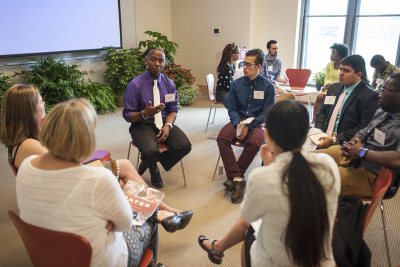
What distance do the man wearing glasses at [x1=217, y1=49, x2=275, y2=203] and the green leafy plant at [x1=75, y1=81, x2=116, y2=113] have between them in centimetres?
327

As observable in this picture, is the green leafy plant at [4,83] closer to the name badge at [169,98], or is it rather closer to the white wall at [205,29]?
the name badge at [169,98]

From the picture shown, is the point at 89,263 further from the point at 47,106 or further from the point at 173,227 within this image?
the point at 47,106

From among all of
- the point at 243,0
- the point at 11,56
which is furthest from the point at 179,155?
the point at 243,0

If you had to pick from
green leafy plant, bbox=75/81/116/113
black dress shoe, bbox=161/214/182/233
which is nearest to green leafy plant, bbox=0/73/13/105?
green leafy plant, bbox=75/81/116/113

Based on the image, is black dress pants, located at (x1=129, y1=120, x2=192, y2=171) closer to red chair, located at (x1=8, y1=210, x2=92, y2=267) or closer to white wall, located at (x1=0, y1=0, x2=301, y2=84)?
red chair, located at (x1=8, y1=210, x2=92, y2=267)

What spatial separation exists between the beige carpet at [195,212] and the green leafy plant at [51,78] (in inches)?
52.1

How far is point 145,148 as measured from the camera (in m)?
2.93

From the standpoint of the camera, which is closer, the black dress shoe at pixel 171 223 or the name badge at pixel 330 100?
the black dress shoe at pixel 171 223

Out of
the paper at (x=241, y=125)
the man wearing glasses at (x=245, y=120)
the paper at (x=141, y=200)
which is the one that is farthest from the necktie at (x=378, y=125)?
the paper at (x=141, y=200)

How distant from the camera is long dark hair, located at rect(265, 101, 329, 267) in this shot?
1147mm

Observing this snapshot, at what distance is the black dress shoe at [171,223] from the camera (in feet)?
5.77

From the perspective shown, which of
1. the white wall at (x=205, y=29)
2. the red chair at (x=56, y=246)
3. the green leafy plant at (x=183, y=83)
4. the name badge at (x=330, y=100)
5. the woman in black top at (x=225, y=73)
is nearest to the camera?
the red chair at (x=56, y=246)

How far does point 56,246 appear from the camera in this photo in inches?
45.5

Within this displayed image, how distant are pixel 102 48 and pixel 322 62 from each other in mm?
4363
